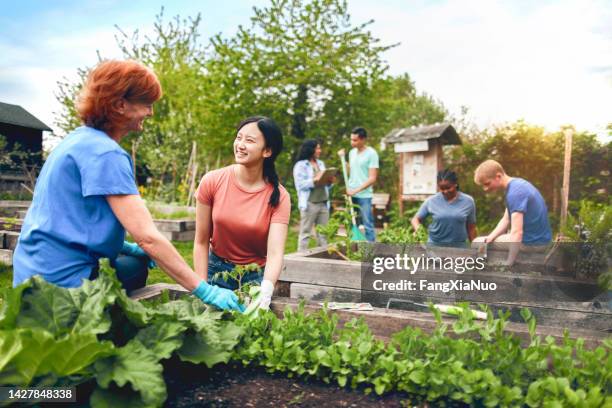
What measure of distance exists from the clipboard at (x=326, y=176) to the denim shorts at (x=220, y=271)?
3.24 meters

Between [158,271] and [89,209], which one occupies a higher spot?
[89,209]

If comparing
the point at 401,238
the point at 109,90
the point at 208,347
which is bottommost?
the point at 208,347

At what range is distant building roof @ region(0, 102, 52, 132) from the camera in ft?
23.1

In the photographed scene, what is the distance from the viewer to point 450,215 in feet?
14.7

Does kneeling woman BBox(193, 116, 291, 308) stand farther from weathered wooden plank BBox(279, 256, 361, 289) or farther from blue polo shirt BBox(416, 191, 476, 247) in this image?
blue polo shirt BBox(416, 191, 476, 247)

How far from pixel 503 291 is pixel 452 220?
5.16 ft

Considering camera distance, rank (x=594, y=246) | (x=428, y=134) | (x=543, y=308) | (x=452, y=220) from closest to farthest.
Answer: (x=543, y=308)
(x=594, y=246)
(x=452, y=220)
(x=428, y=134)

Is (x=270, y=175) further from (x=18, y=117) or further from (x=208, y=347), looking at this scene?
(x=18, y=117)

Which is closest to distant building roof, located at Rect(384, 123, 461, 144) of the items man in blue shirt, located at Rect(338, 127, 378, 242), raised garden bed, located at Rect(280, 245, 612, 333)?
man in blue shirt, located at Rect(338, 127, 378, 242)

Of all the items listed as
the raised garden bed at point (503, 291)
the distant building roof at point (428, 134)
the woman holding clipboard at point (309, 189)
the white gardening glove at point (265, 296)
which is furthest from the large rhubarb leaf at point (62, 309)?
the distant building roof at point (428, 134)

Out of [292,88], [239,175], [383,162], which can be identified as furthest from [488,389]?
[383,162]

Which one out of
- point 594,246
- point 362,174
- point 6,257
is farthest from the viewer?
point 362,174

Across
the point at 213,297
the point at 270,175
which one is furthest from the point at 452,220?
the point at 213,297

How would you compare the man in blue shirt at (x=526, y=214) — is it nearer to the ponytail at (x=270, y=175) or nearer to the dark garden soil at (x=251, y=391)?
the ponytail at (x=270, y=175)
